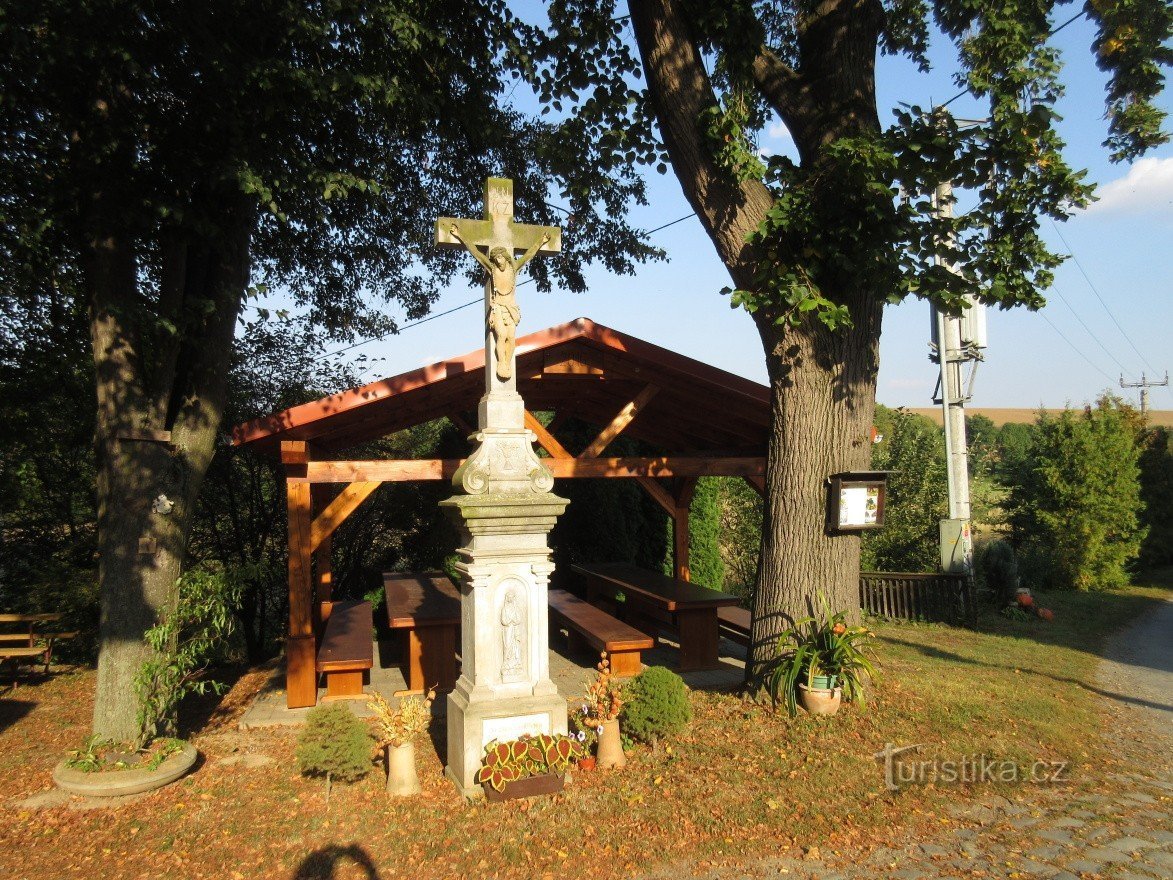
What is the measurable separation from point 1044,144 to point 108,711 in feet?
26.8

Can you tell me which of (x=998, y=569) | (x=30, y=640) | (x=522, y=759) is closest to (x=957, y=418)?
(x=998, y=569)

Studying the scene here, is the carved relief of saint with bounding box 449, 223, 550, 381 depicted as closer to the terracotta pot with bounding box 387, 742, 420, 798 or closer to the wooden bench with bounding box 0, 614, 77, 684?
the terracotta pot with bounding box 387, 742, 420, 798

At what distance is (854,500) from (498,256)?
3438 mm

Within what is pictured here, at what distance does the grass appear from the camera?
453cm

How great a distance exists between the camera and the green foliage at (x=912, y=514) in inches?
547

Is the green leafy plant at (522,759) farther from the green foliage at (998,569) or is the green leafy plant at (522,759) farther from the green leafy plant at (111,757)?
the green foliage at (998,569)

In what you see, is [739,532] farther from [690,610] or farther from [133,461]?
[133,461]

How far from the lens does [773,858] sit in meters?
4.43

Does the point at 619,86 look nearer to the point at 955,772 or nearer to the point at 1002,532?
the point at 955,772

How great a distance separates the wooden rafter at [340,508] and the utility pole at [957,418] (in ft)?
28.7

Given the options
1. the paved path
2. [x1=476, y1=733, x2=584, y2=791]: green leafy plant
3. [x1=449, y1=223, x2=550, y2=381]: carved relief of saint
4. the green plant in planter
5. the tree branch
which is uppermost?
the tree branch

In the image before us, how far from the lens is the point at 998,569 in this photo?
13.1m

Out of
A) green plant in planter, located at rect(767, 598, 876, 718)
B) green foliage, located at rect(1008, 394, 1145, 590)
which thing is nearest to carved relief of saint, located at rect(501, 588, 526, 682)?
green plant in planter, located at rect(767, 598, 876, 718)

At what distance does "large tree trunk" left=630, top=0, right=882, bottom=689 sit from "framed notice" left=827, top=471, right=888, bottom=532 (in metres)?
0.09
